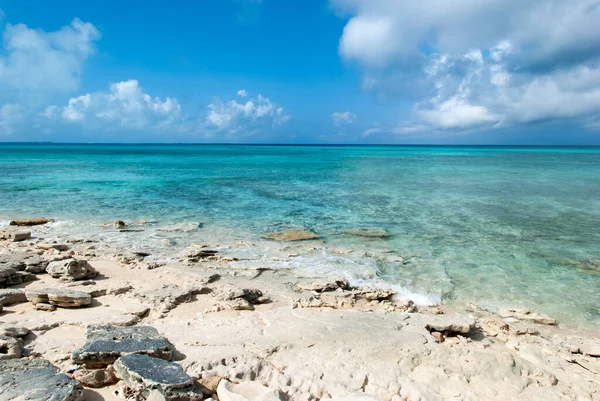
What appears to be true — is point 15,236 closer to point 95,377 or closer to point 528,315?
point 95,377

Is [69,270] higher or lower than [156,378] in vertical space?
lower

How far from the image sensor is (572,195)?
23.2 m

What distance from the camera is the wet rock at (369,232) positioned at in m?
13.3

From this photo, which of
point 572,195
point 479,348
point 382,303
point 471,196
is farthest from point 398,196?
point 479,348

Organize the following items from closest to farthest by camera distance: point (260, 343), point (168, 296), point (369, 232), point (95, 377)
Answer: point (95, 377) → point (260, 343) → point (168, 296) → point (369, 232)

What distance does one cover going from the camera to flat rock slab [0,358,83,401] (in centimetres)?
379

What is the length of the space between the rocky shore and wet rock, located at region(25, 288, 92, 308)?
0.07 feet

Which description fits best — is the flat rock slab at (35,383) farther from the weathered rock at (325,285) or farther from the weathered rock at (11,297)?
the weathered rock at (325,285)

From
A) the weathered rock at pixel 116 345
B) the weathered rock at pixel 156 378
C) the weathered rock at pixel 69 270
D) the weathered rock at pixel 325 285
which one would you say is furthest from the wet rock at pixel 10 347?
the weathered rock at pixel 325 285

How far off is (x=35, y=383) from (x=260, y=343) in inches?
108

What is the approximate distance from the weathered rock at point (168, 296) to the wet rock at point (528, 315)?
640 centimetres

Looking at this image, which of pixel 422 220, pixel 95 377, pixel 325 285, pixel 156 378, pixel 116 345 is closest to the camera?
pixel 156 378

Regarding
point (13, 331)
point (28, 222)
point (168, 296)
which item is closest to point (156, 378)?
point (13, 331)

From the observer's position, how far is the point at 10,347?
480cm
